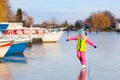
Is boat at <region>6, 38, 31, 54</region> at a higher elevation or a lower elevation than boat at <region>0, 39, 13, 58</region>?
lower

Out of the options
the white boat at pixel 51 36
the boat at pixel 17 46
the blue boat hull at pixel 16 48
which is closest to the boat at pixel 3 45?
the boat at pixel 17 46

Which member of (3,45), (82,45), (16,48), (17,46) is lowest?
(16,48)

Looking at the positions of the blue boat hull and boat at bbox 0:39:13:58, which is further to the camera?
the blue boat hull

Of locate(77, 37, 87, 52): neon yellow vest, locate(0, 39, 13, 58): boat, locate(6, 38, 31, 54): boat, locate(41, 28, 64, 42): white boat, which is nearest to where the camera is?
locate(77, 37, 87, 52): neon yellow vest

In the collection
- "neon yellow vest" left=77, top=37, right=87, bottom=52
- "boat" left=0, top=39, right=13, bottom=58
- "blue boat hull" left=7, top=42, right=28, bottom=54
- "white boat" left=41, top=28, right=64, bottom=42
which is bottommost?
"white boat" left=41, top=28, right=64, bottom=42

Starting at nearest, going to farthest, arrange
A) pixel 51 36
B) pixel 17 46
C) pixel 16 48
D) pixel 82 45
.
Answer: pixel 82 45 < pixel 17 46 < pixel 16 48 < pixel 51 36

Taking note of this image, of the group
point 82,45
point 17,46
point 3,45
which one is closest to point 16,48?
point 17,46

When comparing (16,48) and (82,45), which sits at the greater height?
(82,45)

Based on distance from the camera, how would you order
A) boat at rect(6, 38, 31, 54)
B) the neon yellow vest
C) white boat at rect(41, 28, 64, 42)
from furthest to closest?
white boat at rect(41, 28, 64, 42), boat at rect(6, 38, 31, 54), the neon yellow vest

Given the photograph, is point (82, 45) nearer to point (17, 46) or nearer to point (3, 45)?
point (3, 45)

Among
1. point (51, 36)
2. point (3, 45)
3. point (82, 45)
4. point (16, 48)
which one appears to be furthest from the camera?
point (51, 36)

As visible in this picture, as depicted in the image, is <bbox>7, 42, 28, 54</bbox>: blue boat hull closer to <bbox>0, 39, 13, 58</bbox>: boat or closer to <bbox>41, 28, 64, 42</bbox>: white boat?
<bbox>0, 39, 13, 58</bbox>: boat

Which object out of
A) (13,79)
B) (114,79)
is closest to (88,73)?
(114,79)

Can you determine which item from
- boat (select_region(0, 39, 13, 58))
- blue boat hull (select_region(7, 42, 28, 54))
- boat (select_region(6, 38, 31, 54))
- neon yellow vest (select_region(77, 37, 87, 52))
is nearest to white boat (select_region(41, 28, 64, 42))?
blue boat hull (select_region(7, 42, 28, 54))
